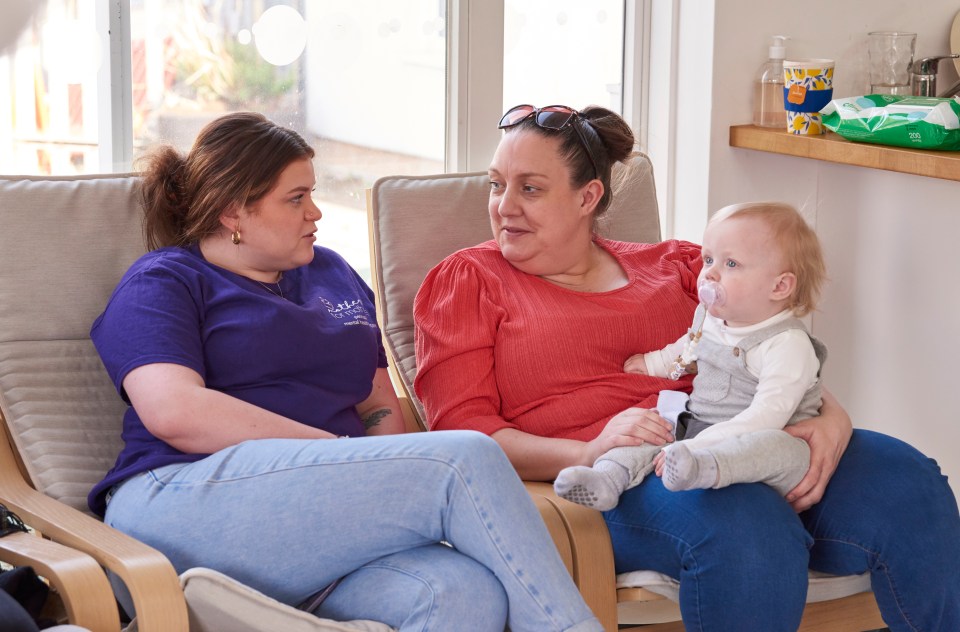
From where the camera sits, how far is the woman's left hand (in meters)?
1.85

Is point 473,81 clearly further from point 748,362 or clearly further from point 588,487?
point 588,487

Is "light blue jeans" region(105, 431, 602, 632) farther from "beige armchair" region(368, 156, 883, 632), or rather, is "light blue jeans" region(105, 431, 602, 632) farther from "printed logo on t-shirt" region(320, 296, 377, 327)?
"printed logo on t-shirt" region(320, 296, 377, 327)

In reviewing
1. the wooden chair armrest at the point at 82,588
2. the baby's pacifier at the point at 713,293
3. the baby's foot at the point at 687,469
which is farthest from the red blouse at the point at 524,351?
the wooden chair armrest at the point at 82,588

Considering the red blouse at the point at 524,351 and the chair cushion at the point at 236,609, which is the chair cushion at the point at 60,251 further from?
the chair cushion at the point at 236,609

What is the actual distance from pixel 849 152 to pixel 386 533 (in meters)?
1.60

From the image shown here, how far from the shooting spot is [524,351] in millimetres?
2045

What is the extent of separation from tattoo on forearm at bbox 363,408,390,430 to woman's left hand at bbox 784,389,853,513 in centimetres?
72

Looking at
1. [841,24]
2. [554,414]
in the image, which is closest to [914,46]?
[841,24]

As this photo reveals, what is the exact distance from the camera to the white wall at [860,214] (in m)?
2.79

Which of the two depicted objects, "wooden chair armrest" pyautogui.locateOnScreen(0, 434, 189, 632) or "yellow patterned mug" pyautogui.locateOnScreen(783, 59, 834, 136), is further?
"yellow patterned mug" pyautogui.locateOnScreen(783, 59, 834, 136)

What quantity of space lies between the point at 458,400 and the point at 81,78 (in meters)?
1.07

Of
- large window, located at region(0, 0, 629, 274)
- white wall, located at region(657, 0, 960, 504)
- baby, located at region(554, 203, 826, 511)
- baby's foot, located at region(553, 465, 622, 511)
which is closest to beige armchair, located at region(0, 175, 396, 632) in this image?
large window, located at region(0, 0, 629, 274)

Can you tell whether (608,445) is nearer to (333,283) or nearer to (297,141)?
(333,283)

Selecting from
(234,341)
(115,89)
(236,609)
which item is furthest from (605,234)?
(236,609)
